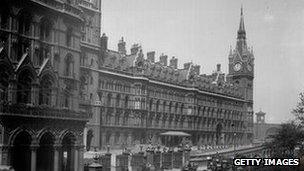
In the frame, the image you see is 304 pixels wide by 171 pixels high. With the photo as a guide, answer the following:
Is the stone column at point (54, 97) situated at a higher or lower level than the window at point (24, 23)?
lower

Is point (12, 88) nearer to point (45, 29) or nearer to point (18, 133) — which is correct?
point (18, 133)

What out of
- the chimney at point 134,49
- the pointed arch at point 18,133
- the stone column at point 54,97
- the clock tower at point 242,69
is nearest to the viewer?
the pointed arch at point 18,133

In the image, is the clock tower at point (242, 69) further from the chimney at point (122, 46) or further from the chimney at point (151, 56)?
the chimney at point (122, 46)

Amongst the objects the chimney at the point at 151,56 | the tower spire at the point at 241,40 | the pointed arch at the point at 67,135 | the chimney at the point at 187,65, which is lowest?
the pointed arch at the point at 67,135

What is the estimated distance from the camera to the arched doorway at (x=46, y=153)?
124 feet

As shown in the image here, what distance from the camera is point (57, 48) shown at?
4144cm

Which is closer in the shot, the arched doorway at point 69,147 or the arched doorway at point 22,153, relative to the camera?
the arched doorway at point 22,153

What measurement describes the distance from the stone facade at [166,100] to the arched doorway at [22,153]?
23848 mm

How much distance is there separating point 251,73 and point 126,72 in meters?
49.9

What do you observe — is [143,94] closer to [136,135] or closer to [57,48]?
[136,135]

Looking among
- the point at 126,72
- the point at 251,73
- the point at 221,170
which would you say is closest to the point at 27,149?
the point at 221,170

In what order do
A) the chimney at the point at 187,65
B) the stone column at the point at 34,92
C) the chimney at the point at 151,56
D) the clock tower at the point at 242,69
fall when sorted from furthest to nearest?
the clock tower at the point at 242,69 → the chimney at the point at 187,65 → the chimney at the point at 151,56 → the stone column at the point at 34,92

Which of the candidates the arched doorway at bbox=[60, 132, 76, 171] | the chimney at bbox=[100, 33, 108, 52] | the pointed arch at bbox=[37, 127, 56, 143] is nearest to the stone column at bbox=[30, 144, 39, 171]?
the pointed arch at bbox=[37, 127, 56, 143]

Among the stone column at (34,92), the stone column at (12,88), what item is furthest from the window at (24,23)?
the stone column at (34,92)
